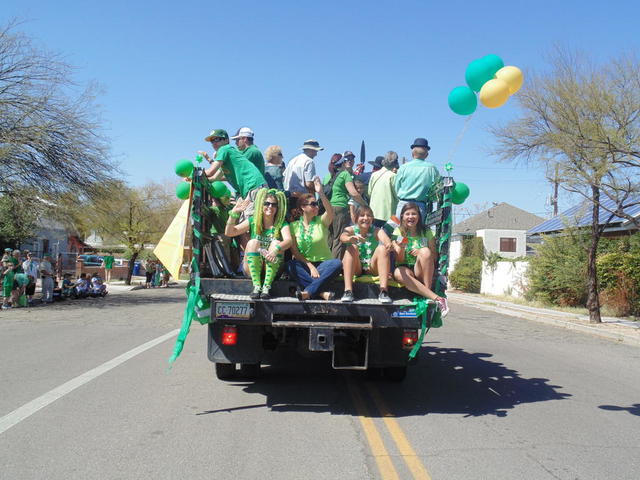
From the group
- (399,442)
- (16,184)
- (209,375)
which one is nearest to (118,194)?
(16,184)

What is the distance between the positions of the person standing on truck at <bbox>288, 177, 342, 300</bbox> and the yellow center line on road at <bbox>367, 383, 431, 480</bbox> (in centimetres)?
132

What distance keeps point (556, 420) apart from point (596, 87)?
12.0 meters

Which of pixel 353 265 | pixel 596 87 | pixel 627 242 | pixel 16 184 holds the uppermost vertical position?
pixel 596 87

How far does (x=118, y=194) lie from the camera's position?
20.7m

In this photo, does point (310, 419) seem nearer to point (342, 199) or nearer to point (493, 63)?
point (342, 199)

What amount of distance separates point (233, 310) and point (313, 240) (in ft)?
3.98

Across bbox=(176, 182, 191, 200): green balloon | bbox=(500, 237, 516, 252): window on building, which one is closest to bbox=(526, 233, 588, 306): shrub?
bbox=(176, 182, 191, 200): green balloon

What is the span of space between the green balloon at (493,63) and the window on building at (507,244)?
149ft

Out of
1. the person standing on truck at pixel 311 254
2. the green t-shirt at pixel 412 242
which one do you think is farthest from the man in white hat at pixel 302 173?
the green t-shirt at pixel 412 242

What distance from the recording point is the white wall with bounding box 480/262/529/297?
27616 millimetres

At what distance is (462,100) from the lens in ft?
24.6

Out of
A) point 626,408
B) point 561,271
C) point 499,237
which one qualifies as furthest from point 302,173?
point 499,237

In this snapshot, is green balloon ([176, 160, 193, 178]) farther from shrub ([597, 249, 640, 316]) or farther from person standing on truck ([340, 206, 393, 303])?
shrub ([597, 249, 640, 316])

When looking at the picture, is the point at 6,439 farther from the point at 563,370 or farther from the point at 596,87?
the point at 596,87
